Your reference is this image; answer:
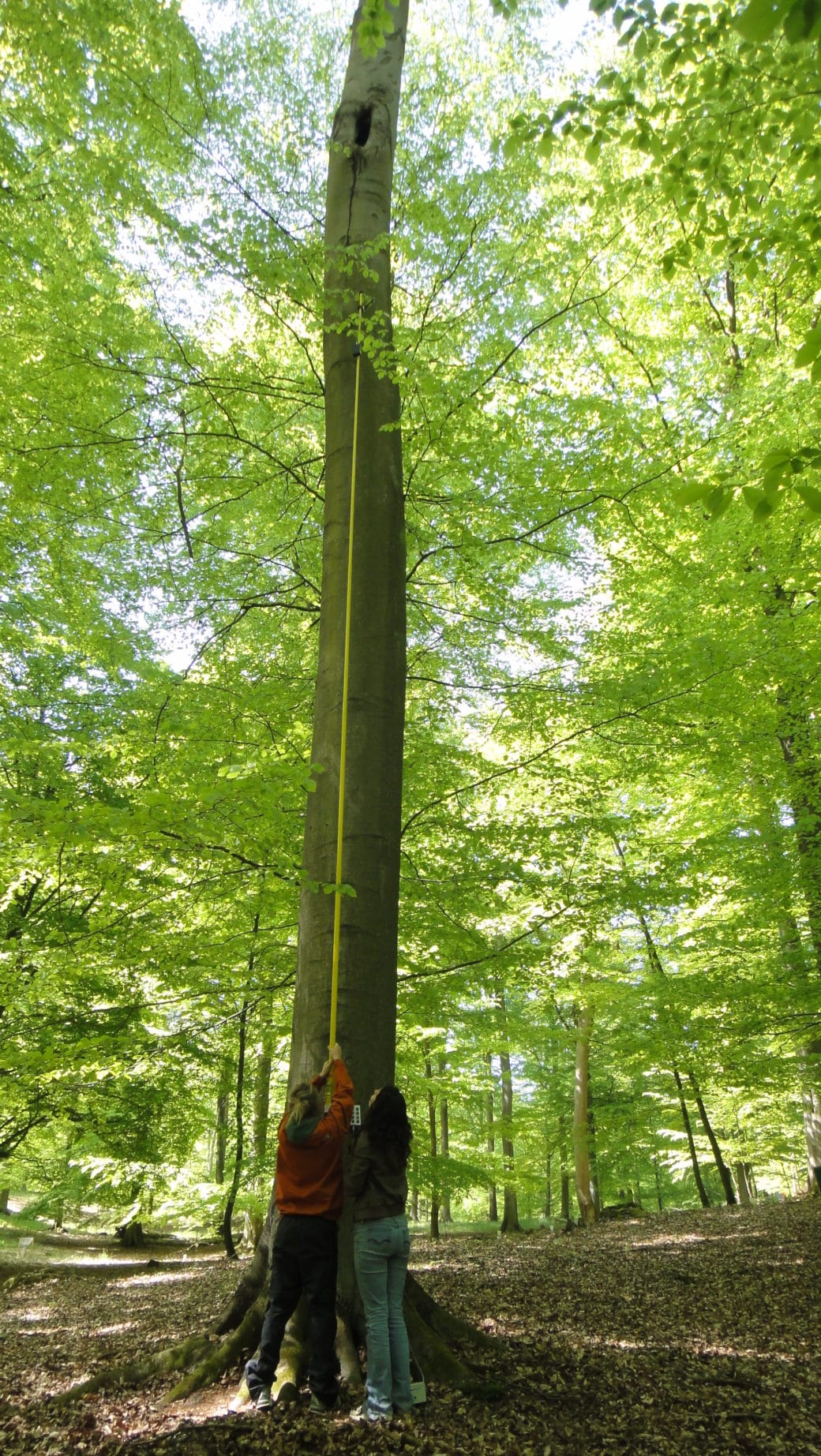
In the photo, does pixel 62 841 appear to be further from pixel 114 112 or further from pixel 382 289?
pixel 114 112

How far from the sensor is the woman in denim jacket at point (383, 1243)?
10.1 ft

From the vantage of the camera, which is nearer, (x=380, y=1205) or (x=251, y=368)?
(x=380, y=1205)

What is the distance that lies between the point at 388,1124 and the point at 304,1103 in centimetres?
37

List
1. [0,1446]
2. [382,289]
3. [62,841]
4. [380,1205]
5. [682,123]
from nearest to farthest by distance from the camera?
[0,1446] → [380,1205] → [62,841] → [682,123] → [382,289]

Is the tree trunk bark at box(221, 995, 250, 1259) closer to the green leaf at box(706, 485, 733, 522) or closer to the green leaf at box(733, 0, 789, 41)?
the green leaf at box(706, 485, 733, 522)

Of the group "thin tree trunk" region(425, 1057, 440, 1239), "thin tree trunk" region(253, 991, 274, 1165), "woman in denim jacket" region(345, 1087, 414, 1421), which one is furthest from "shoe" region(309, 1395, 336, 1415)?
"thin tree trunk" region(425, 1057, 440, 1239)

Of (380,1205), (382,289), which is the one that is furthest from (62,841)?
(382,289)

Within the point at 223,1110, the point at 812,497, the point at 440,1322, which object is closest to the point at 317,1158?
the point at 440,1322

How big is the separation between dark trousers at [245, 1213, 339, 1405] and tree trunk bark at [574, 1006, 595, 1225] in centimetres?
1077

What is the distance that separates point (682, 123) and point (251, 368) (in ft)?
10.1

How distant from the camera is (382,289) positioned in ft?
15.8

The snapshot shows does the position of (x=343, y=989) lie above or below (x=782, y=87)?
below

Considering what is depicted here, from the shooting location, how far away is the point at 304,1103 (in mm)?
3371

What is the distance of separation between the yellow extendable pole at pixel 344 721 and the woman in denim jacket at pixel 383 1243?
430 mm
